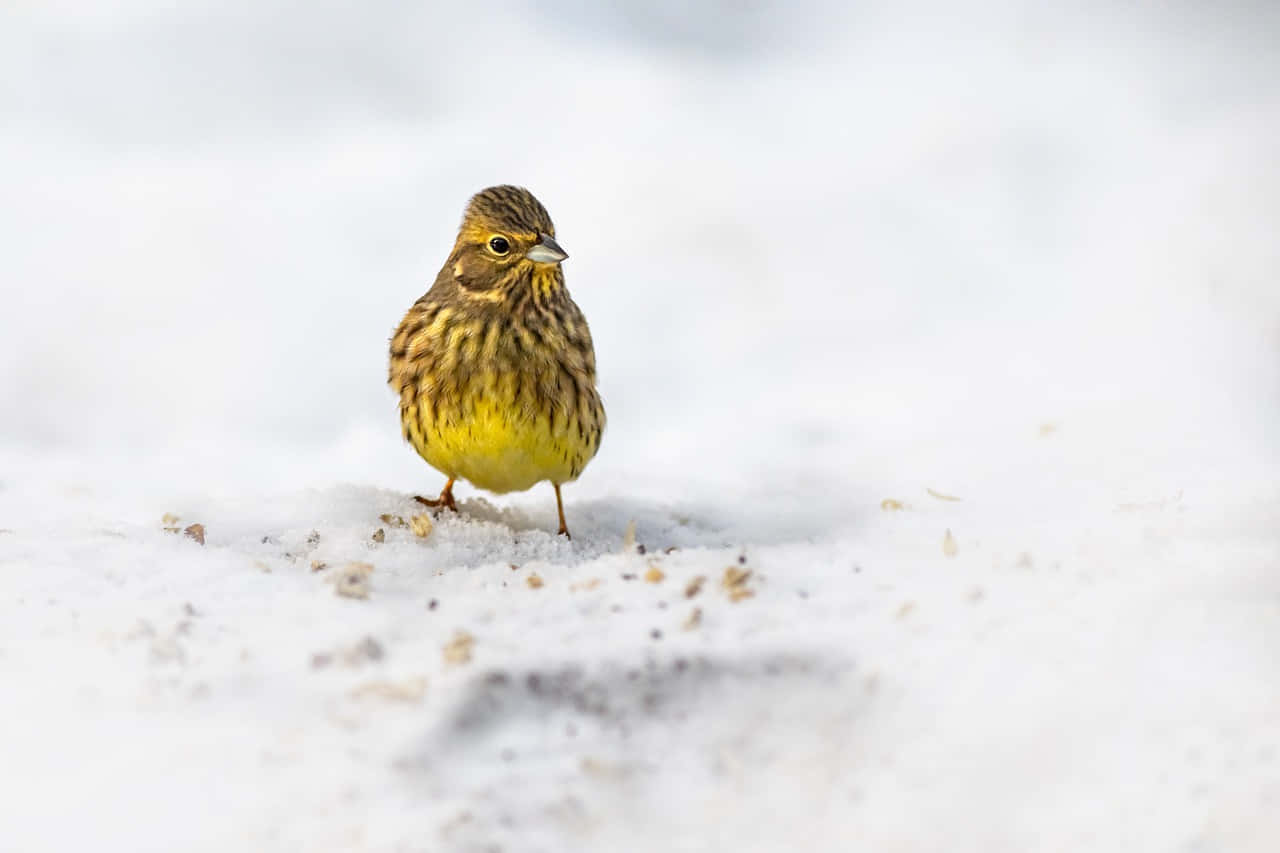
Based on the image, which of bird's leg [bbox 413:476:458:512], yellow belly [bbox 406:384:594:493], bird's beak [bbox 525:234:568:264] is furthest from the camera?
bird's leg [bbox 413:476:458:512]

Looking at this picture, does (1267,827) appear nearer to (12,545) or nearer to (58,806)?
(58,806)

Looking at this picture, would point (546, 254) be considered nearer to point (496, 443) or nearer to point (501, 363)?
point (501, 363)

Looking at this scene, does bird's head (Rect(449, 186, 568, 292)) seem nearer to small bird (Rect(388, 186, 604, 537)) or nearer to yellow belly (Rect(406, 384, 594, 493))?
small bird (Rect(388, 186, 604, 537))

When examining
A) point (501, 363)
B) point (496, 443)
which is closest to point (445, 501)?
point (496, 443)

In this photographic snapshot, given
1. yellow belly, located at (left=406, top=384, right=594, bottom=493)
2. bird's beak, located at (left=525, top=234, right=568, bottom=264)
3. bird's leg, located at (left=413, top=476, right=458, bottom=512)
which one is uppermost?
bird's beak, located at (left=525, top=234, right=568, bottom=264)

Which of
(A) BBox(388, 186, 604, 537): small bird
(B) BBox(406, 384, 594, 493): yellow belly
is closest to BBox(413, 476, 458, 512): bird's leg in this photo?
(A) BBox(388, 186, 604, 537): small bird

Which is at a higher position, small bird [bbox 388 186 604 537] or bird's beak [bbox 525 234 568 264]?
bird's beak [bbox 525 234 568 264]

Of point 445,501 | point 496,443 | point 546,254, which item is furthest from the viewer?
point 445,501

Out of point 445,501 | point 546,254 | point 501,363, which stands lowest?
point 445,501
